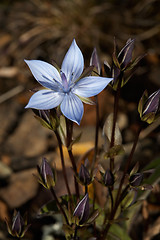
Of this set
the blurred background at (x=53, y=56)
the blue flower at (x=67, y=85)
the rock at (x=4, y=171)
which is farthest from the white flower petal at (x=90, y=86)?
the rock at (x=4, y=171)

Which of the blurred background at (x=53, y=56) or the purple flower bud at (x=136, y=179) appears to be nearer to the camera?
the purple flower bud at (x=136, y=179)

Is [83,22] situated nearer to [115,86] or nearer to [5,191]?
[5,191]

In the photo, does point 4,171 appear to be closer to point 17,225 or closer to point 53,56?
point 17,225

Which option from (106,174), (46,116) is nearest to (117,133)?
(106,174)

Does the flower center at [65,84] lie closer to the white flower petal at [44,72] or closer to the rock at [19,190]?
the white flower petal at [44,72]

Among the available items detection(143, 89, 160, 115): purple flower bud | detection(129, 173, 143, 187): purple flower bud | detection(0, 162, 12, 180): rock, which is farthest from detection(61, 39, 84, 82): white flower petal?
detection(0, 162, 12, 180): rock

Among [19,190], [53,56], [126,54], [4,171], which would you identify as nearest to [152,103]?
[126,54]

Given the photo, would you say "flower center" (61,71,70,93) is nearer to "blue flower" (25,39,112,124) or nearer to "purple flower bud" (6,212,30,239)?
"blue flower" (25,39,112,124)
